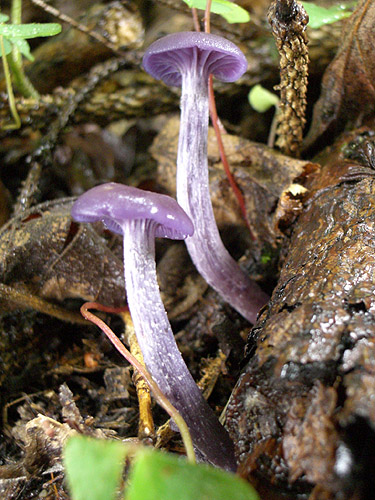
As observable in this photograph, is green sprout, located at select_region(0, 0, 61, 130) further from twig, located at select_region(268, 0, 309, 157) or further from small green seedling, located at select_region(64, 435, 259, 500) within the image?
small green seedling, located at select_region(64, 435, 259, 500)

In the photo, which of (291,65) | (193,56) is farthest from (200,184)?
(291,65)

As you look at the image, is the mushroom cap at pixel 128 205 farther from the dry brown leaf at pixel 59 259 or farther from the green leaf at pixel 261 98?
the green leaf at pixel 261 98

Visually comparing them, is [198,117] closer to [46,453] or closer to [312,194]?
[312,194]

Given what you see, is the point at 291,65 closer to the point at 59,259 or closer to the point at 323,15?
the point at 323,15

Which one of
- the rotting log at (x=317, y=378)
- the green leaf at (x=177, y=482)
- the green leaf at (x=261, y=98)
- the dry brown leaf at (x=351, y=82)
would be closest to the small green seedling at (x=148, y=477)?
the green leaf at (x=177, y=482)

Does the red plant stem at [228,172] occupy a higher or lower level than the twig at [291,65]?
lower

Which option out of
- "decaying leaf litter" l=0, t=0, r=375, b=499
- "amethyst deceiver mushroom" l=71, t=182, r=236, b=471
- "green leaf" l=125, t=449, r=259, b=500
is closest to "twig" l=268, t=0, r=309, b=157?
"decaying leaf litter" l=0, t=0, r=375, b=499
